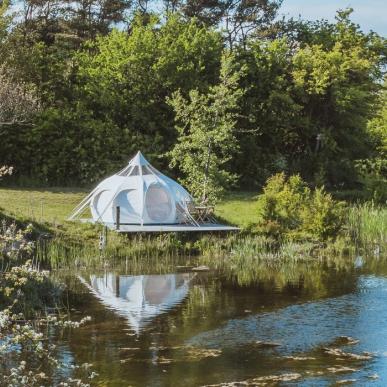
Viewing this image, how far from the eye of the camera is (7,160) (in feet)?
111

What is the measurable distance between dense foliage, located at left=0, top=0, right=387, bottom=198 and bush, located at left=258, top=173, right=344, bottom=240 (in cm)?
645

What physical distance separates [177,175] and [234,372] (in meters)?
24.4

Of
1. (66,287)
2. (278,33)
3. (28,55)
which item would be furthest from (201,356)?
(278,33)

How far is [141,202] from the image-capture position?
25.6m

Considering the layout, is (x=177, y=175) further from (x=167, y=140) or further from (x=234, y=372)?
(x=234, y=372)

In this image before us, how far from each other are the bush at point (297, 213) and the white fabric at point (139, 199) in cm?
293

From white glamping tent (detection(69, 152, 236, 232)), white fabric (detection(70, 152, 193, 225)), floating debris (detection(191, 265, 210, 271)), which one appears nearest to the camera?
floating debris (detection(191, 265, 210, 271))

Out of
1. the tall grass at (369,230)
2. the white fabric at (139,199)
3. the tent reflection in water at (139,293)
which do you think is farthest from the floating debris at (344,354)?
the white fabric at (139,199)

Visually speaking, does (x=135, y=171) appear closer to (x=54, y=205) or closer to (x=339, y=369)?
(x=54, y=205)

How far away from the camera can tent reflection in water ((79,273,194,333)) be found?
16.2 meters

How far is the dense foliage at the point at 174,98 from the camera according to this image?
1331 inches

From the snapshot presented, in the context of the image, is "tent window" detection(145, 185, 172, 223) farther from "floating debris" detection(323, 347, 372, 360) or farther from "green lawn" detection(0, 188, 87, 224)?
"floating debris" detection(323, 347, 372, 360)

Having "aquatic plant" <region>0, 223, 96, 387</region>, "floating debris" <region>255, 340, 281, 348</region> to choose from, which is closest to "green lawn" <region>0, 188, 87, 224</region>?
"aquatic plant" <region>0, 223, 96, 387</region>

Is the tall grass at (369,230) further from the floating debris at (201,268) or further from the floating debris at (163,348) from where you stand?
the floating debris at (163,348)
